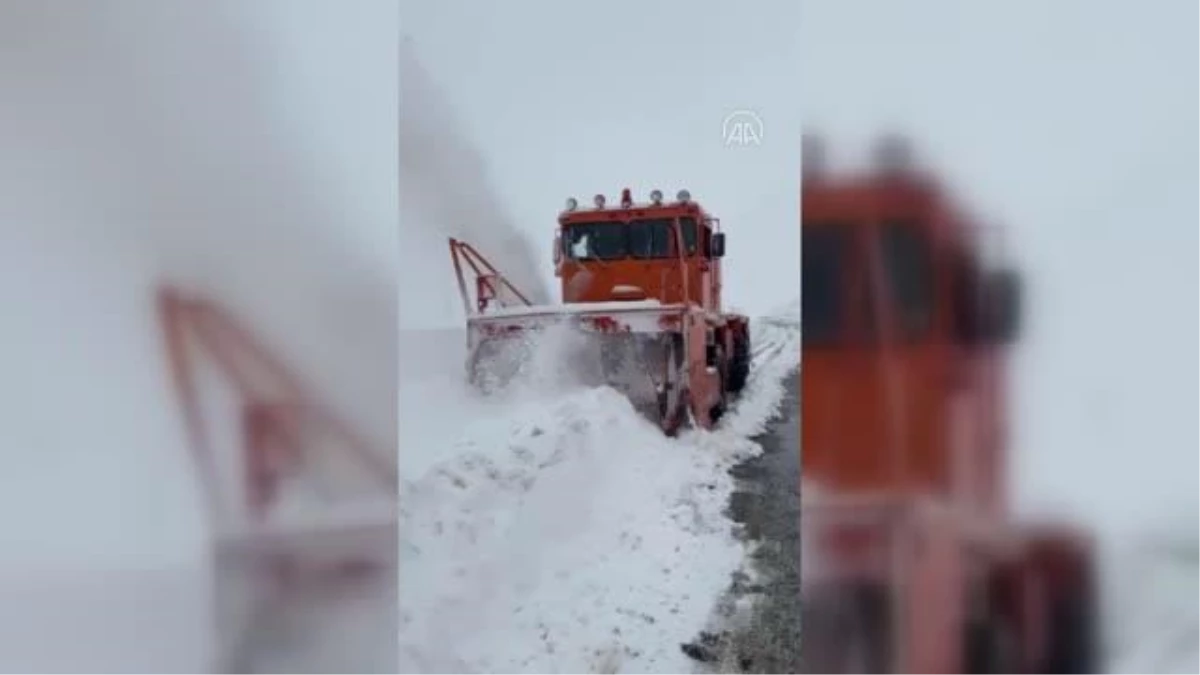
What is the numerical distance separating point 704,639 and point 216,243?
891 mm

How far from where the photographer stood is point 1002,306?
1.43 meters

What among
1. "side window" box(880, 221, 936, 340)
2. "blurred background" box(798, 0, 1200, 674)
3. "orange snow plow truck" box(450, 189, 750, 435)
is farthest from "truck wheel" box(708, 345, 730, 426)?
"blurred background" box(798, 0, 1200, 674)

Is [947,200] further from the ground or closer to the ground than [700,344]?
further from the ground

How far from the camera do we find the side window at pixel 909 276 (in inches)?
56.7

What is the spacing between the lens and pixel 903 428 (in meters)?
1.44

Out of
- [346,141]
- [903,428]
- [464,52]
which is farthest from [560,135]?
[903,428]

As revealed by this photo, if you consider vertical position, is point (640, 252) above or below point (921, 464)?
above

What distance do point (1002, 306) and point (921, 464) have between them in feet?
0.79

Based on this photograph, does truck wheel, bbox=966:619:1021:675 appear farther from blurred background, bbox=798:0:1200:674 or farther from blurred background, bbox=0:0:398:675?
blurred background, bbox=0:0:398:675

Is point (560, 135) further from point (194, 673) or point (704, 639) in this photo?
point (194, 673)

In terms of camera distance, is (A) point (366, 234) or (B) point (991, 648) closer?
(B) point (991, 648)

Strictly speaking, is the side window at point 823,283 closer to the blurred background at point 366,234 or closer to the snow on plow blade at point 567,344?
the blurred background at point 366,234

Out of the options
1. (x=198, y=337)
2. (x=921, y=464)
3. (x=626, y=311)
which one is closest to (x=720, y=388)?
(x=626, y=311)

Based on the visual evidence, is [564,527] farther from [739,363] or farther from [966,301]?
[966,301]
